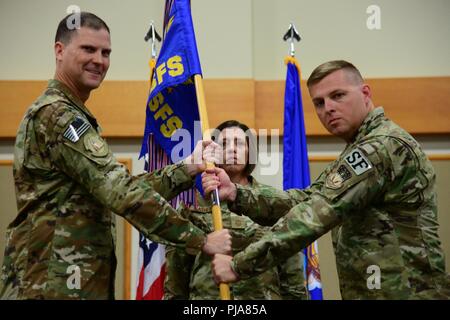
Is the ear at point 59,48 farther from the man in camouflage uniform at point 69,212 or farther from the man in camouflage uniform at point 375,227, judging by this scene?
the man in camouflage uniform at point 375,227

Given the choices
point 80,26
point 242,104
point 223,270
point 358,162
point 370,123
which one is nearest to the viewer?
point 358,162

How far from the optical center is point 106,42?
8.19 feet

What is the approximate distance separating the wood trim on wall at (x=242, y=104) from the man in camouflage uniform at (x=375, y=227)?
281 centimetres

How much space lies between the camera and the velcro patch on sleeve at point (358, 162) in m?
2.09

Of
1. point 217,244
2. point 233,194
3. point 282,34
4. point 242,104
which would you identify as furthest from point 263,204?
point 282,34

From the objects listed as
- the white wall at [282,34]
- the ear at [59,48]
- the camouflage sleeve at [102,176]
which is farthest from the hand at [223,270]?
the white wall at [282,34]

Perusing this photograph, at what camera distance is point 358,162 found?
2111 mm

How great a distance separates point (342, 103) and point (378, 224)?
0.53m

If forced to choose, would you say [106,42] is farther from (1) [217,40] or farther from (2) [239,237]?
(1) [217,40]

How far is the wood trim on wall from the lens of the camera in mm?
5008
